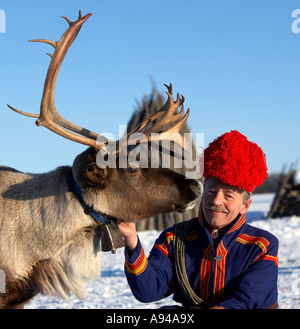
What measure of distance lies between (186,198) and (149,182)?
0.89 feet

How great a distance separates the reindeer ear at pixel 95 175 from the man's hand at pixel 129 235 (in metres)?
0.32

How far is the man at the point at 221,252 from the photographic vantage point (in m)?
2.48

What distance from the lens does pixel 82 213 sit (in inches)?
115

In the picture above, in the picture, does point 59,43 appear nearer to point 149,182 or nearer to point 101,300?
point 149,182

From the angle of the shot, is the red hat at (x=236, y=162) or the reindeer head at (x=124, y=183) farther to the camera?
the reindeer head at (x=124, y=183)

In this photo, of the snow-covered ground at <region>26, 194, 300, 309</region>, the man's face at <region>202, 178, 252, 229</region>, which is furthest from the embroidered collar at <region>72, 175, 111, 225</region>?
the man's face at <region>202, 178, 252, 229</region>

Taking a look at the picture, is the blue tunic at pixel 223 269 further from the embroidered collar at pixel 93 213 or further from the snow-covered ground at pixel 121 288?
the snow-covered ground at pixel 121 288

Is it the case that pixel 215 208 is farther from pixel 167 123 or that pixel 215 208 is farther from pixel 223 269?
pixel 167 123

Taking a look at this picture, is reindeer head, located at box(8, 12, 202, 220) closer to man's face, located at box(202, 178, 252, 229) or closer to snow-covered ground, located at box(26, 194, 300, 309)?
man's face, located at box(202, 178, 252, 229)

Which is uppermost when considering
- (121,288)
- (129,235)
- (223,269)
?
(129,235)

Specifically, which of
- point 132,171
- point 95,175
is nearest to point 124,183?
point 132,171

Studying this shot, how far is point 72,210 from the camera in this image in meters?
2.93

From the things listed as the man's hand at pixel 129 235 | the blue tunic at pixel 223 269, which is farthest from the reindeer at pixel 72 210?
the blue tunic at pixel 223 269

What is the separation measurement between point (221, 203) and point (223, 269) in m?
0.37
